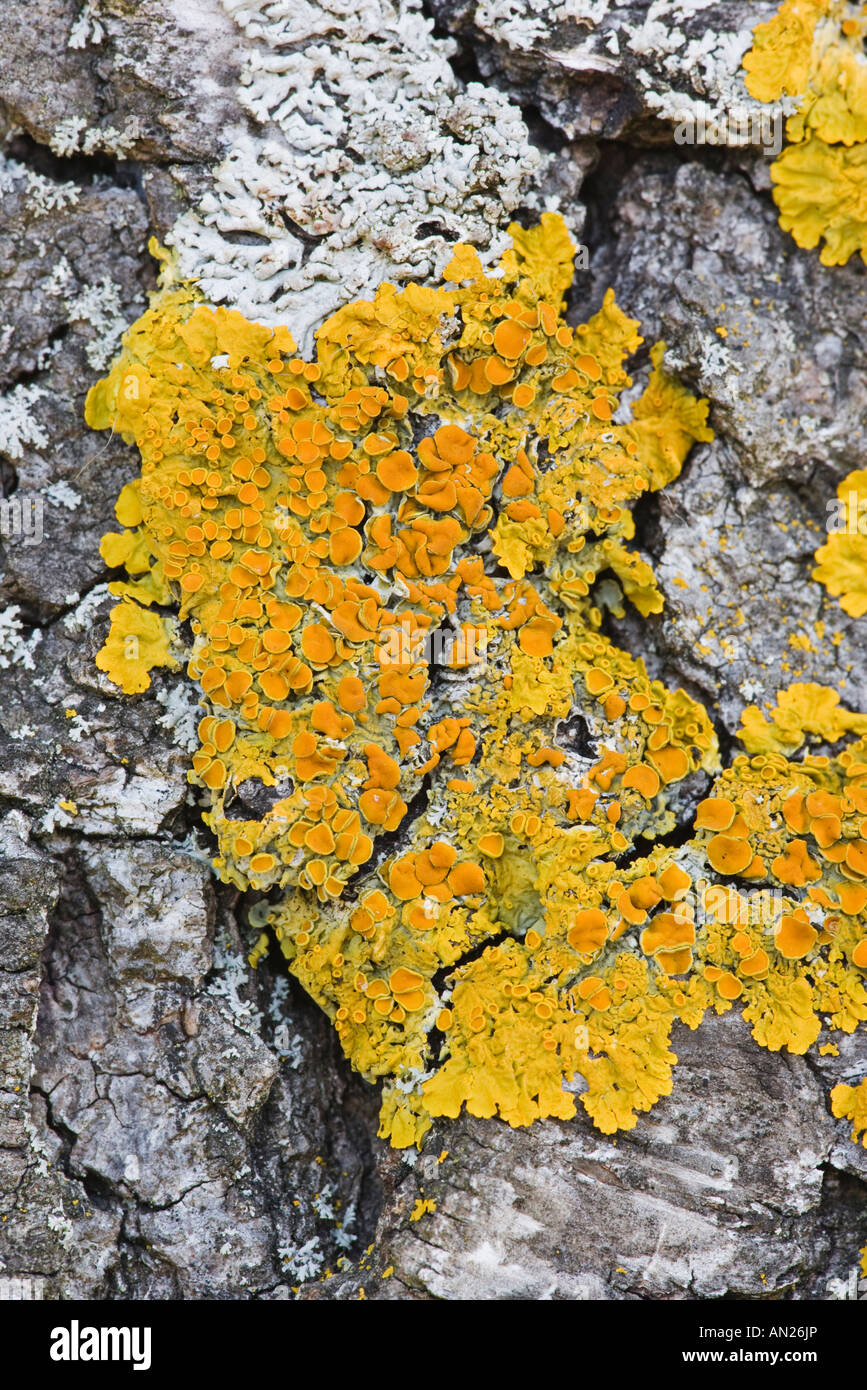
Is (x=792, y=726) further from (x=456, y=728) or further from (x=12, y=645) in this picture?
(x=12, y=645)

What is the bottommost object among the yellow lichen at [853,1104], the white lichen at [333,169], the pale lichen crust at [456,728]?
the yellow lichen at [853,1104]

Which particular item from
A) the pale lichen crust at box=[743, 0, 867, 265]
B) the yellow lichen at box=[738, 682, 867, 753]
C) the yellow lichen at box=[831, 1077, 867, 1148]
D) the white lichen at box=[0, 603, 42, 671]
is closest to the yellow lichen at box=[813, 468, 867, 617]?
the yellow lichen at box=[738, 682, 867, 753]

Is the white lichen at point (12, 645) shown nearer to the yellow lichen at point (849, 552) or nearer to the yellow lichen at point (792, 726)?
the yellow lichen at point (792, 726)

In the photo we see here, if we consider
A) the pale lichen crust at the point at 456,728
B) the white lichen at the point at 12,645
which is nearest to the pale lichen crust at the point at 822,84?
the pale lichen crust at the point at 456,728

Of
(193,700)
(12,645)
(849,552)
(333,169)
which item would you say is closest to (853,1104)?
(849,552)

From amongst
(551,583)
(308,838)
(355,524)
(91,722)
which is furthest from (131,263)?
(308,838)

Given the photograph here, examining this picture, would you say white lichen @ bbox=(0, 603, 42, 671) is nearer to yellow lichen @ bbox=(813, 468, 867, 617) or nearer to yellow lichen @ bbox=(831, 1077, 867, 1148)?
yellow lichen @ bbox=(813, 468, 867, 617)

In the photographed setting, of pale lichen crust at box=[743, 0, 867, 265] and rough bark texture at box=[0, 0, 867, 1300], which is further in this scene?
pale lichen crust at box=[743, 0, 867, 265]
